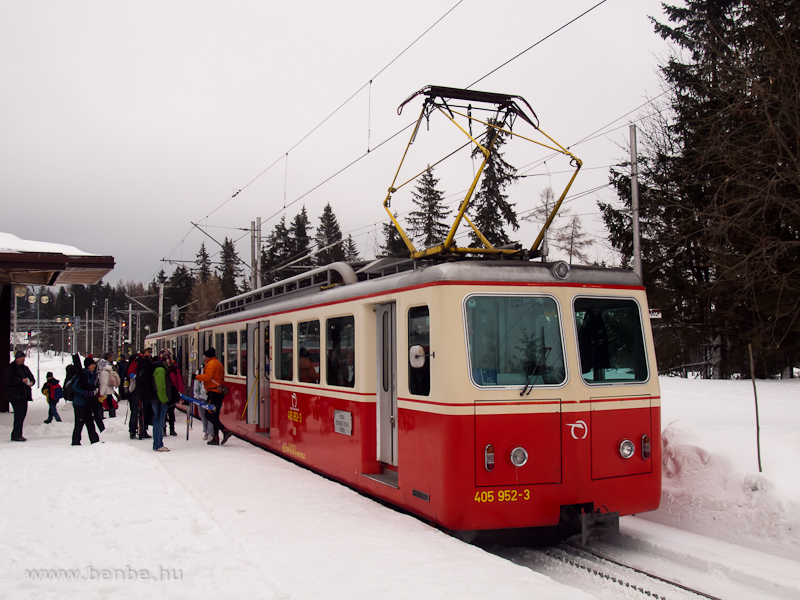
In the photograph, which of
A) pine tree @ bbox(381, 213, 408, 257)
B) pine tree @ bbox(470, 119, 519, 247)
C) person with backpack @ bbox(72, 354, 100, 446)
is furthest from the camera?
pine tree @ bbox(381, 213, 408, 257)

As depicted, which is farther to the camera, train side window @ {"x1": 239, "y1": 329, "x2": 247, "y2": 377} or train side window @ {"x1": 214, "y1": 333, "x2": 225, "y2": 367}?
train side window @ {"x1": 214, "y1": 333, "x2": 225, "y2": 367}

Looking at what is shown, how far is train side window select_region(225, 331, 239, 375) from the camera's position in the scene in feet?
47.6

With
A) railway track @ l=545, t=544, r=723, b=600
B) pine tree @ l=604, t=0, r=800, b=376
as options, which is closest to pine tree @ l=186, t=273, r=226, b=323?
pine tree @ l=604, t=0, r=800, b=376

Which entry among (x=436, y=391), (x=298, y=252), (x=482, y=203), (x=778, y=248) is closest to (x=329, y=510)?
(x=436, y=391)

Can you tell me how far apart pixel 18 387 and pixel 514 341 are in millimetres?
10421

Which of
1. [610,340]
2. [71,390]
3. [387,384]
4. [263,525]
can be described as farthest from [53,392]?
[610,340]

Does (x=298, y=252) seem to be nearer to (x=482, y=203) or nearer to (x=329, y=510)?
(x=482, y=203)

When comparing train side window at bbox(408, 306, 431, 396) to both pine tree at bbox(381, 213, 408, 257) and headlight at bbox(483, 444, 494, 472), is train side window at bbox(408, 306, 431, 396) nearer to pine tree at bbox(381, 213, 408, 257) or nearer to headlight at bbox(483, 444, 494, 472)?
headlight at bbox(483, 444, 494, 472)

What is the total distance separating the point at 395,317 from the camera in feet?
25.5

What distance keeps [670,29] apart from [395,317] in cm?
2497

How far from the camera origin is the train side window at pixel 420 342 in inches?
266

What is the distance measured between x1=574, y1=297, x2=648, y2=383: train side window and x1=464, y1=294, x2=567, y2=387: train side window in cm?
28

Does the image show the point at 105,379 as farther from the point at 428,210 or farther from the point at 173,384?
the point at 428,210

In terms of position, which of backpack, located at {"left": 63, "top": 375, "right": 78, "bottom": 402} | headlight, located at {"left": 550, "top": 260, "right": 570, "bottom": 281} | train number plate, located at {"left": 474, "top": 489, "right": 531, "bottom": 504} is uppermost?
headlight, located at {"left": 550, "top": 260, "right": 570, "bottom": 281}
